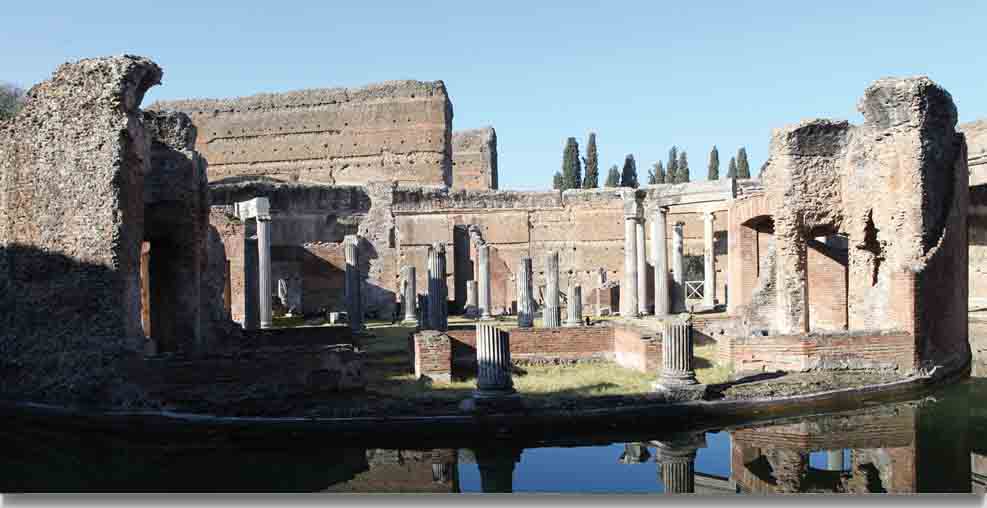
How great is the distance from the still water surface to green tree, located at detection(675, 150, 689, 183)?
42.3 meters

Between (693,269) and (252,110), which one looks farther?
(252,110)

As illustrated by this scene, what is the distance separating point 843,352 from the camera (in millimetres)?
11352

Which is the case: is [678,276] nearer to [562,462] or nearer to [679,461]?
[679,461]

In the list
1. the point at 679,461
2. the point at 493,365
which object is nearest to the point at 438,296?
the point at 493,365

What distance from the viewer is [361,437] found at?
29.0 feet

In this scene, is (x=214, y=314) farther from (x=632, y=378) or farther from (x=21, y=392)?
(x=632, y=378)

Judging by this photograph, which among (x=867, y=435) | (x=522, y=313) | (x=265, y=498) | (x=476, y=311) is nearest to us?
(x=265, y=498)

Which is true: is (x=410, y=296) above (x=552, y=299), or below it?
below

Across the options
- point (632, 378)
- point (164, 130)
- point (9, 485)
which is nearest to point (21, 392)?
point (9, 485)

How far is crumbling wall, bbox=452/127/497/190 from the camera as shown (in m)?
41.8

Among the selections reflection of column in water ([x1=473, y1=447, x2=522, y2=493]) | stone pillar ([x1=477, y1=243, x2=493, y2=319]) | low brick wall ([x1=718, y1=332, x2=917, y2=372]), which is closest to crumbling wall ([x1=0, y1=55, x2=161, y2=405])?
reflection of column in water ([x1=473, y1=447, x2=522, y2=493])

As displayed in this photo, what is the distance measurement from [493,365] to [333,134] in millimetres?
32569

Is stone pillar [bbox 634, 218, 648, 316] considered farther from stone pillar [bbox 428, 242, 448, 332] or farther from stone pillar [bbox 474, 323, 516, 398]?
stone pillar [bbox 474, 323, 516, 398]

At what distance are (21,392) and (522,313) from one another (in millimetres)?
11015
